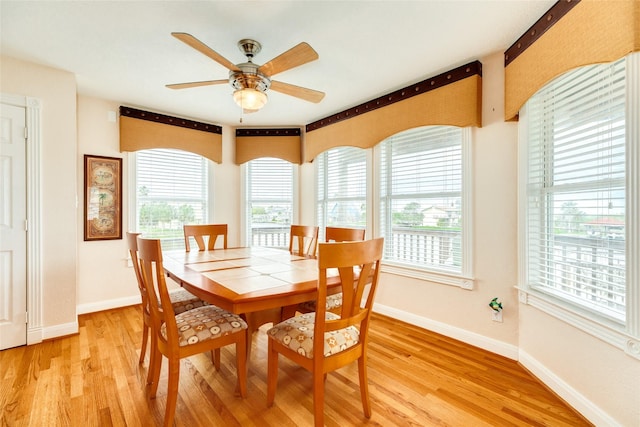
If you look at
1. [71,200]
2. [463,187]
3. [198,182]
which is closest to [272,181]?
[198,182]

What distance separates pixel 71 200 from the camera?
277 cm

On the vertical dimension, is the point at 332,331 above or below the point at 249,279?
below

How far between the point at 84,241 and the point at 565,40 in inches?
180

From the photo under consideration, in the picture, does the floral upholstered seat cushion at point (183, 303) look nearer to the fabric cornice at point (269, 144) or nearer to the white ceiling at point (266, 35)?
the white ceiling at point (266, 35)

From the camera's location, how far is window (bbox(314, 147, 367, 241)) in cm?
364

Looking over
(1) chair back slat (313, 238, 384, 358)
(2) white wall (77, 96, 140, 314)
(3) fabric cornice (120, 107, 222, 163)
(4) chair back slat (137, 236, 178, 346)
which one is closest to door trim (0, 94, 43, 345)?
(2) white wall (77, 96, 140, 314)

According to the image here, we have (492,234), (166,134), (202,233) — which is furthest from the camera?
(166,134)

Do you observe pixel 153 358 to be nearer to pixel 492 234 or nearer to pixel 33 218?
pixel 33 218

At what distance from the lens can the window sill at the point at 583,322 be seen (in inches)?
56.2

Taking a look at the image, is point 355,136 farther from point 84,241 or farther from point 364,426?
point 84,241

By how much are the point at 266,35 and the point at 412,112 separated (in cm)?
156

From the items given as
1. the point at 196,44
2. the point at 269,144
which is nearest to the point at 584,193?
the point at 196,44

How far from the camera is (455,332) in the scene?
2.65m

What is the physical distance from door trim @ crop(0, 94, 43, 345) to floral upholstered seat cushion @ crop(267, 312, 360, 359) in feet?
7.94
